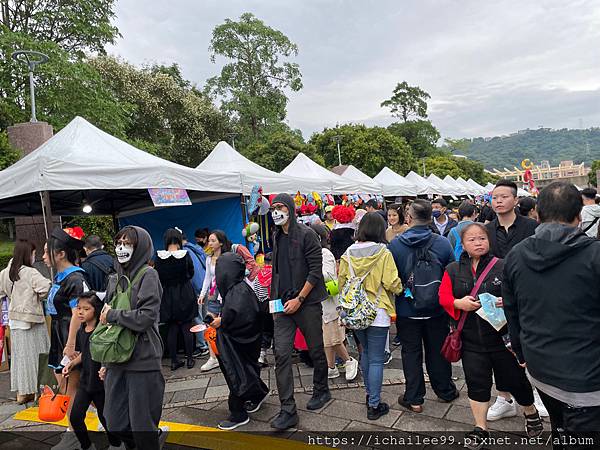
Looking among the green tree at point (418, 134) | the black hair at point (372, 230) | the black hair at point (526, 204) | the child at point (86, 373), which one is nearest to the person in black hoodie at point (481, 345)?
the black hair at point (372, 230)

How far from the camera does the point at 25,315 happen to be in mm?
4570

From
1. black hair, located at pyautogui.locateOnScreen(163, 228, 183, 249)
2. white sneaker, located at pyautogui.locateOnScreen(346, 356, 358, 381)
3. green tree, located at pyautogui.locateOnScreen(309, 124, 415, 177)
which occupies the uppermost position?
green tree, located at pyautogui.locateOnScreen(309, 124, 415, 177)

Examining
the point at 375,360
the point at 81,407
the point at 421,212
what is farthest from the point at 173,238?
the point at 421,212

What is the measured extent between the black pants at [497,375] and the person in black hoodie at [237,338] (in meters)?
1.80

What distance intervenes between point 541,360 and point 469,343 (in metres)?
0.86

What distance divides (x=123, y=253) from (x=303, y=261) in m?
1.46

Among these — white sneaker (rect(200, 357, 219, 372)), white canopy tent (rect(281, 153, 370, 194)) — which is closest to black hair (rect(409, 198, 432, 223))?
white sneaker (rect(200, 357, 219, 372))

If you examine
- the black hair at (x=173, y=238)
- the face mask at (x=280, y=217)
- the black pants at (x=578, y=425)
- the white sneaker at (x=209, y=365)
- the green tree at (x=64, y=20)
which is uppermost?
the green tree at (x=64, y=20)

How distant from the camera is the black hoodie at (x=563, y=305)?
198 cm

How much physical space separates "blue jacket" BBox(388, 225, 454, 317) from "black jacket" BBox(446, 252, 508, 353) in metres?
0.42

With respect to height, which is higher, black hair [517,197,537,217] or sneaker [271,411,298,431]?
black hair [517,197,537,217]

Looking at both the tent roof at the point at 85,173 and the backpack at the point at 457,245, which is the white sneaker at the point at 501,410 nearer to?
the backpack at the point at 457,245

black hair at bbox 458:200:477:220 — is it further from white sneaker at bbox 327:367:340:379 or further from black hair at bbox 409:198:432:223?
white sneaker at bbox 327:367:340:379

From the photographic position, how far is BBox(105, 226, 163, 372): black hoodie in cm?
270
